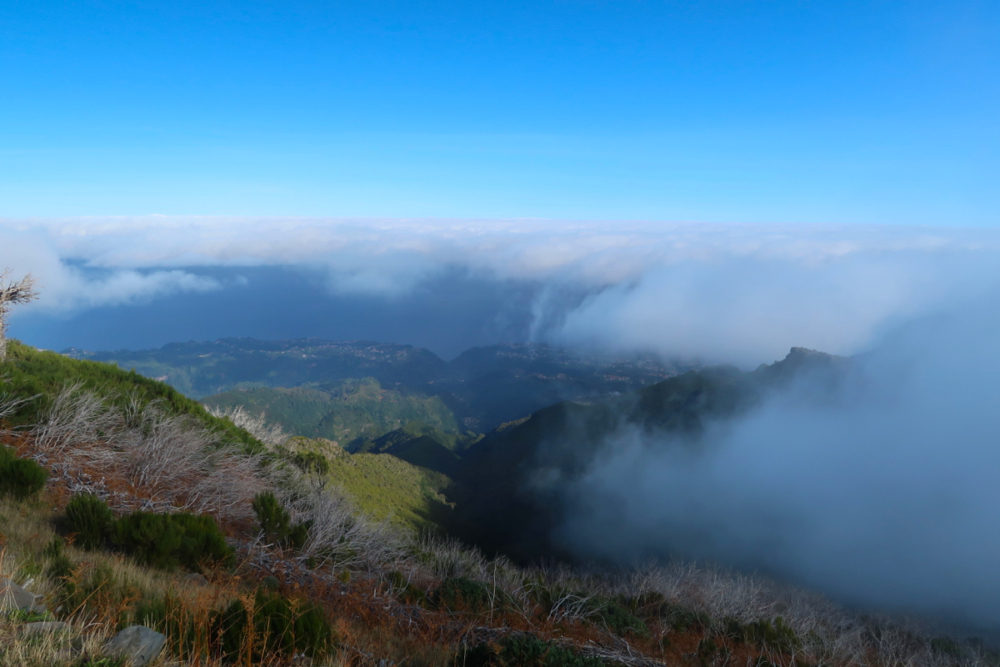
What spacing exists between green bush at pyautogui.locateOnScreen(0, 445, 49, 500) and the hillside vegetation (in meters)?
0.03

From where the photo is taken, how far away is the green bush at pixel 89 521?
613cm

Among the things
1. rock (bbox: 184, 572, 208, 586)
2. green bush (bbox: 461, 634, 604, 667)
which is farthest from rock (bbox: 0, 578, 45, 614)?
green bush (bbox: 461, 634, 604, 667)

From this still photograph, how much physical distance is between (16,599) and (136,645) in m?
1.14

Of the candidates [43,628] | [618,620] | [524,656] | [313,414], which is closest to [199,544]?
[43,628]

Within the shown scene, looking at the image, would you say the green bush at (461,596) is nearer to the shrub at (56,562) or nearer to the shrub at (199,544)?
the shrub at (199,544)

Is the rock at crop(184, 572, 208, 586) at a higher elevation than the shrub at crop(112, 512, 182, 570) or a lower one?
lower

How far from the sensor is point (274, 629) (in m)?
4.11

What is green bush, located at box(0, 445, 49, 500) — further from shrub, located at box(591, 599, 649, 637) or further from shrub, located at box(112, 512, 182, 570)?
shrub, located at box(591, 599, 649, 637)

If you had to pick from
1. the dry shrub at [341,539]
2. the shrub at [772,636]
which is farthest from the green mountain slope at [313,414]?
the shrub at [772,636]

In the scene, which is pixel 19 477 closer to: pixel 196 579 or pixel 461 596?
pixel 196 579

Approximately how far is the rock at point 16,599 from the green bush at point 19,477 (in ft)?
14.4

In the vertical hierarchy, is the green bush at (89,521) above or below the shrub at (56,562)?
below

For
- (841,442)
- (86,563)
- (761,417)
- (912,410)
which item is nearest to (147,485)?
(86,563)

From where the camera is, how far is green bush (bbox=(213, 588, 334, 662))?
12.6ft
